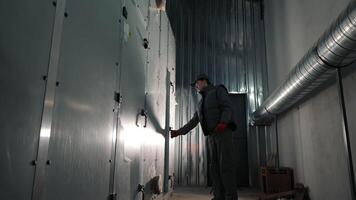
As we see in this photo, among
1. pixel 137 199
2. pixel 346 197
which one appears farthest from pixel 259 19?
pixel 137 199

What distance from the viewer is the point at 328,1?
8.16 feet

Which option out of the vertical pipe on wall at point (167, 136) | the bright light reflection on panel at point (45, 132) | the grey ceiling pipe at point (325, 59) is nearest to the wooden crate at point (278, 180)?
the grey ceiling pipe at point (325, 59)

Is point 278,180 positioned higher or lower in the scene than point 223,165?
lower

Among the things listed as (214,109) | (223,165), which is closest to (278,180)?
(223,165)

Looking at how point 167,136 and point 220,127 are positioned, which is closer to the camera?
point 220,127

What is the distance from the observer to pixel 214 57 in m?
5.14

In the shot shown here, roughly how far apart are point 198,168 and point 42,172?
4.04 m

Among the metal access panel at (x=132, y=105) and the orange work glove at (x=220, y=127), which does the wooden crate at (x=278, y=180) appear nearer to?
the orange work glove at (x=220, y=127)

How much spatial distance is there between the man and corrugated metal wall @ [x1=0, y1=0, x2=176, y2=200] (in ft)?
2.74

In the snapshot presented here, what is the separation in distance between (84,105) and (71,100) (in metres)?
0.12

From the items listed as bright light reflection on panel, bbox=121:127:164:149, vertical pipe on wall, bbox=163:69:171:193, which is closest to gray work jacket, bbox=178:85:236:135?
vertical pipe on wall, bbox=163:69:171:193

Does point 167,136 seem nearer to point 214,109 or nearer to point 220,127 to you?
point 214,109

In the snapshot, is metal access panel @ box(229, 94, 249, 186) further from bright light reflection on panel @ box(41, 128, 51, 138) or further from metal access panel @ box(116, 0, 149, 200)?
bright light reflection on panel @ box(41, 128, 51, 138)

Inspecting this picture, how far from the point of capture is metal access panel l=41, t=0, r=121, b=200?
3.17 feet
